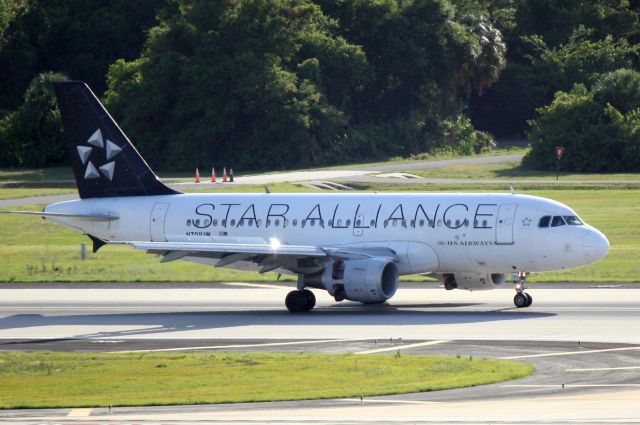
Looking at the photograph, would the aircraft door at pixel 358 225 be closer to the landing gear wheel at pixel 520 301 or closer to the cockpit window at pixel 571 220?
the landing gear wheel at pixel 520 301

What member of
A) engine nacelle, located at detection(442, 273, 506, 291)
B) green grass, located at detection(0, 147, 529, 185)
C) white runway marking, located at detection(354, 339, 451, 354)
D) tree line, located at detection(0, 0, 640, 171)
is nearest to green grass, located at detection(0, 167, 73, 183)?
green grass, located at detection(0, 147, 529, 185)

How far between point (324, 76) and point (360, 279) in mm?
70995

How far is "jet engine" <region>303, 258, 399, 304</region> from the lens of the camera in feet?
132

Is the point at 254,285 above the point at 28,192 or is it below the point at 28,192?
below

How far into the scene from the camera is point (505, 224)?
40.6 metres

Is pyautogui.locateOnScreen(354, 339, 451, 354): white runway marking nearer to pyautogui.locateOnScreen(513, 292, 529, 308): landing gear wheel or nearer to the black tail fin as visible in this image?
pyautogui.locateOnScreen(513, 292, 529, 308): landing gear wheel

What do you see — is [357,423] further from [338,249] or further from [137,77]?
[137,77]

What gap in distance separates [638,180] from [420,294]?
4772 cm

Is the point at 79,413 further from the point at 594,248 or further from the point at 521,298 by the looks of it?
the point at 594,248

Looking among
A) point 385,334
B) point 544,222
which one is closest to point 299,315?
point 385,334

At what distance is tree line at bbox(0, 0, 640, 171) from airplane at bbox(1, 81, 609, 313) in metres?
55.1

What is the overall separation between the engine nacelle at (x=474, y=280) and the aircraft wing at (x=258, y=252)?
86.3 inches

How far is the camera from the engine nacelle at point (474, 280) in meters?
42.2

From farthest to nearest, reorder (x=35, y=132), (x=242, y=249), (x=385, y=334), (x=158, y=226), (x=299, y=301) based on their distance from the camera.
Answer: (x=35, y=132), (x=158, y=226), (x=299, y=301), (x=242, y=249), (x=385, y=334)
